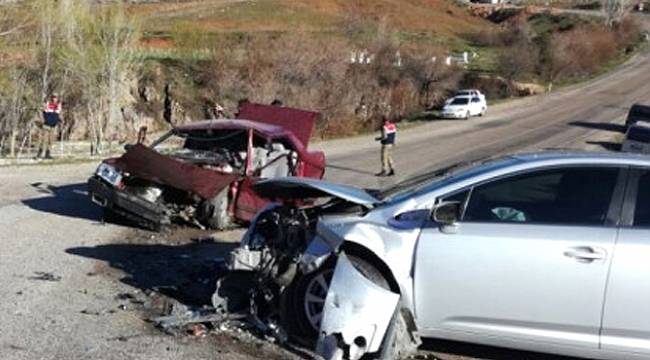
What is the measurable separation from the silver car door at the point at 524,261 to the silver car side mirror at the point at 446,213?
0.05 meters

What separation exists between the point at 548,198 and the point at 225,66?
5184 cm

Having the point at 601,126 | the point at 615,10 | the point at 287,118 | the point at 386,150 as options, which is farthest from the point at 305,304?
the point at 615,10

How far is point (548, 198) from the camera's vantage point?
6.29 metres

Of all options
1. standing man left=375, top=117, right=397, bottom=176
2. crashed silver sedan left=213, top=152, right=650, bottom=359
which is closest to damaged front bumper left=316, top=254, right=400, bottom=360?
crashed silver sedan left=213, top=152, right=650, bottom=359

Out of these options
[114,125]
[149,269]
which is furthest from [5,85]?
[149,269]

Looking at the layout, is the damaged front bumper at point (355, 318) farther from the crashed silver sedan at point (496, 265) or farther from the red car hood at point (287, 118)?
the red car hood at point (287, 118)

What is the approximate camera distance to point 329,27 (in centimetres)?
8756

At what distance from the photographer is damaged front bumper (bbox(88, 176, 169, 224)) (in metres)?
11.9

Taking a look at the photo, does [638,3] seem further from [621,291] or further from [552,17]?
[621,291]

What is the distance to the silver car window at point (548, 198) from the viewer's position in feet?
20.0

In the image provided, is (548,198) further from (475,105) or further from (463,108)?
(475,105)

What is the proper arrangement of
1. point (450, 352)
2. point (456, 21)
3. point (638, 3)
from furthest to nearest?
point (638, 3) < point (456, 21) < point (450, 352)

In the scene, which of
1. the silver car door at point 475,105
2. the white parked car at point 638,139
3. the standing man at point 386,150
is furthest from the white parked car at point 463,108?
the standing man at point 386,150

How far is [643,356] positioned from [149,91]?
5213 cm
